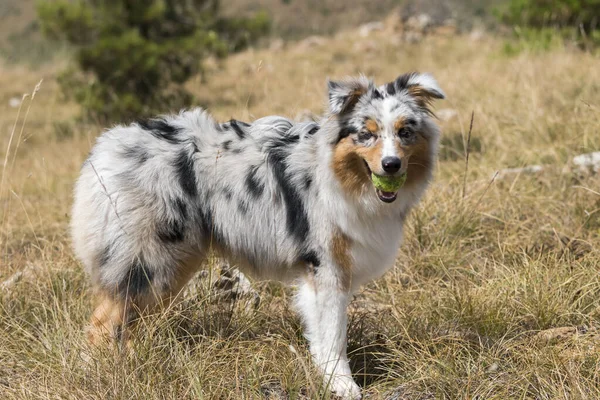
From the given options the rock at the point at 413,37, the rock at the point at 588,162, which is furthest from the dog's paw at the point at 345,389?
the rock at the point at 413,37

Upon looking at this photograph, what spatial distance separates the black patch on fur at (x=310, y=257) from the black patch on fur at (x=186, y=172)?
0.67m

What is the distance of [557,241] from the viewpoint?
4648mm

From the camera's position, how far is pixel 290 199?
3.52 metres

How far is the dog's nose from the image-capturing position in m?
3.05

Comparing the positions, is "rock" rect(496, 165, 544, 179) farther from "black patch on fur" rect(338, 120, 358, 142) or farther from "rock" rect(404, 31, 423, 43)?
"rock" rect(404, 31, 423, 43)

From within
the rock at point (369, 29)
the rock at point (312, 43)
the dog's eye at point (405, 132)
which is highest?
the dog's eye at point (405, 132)

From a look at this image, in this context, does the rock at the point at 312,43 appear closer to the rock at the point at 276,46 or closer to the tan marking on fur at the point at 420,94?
the rock at the point at 276,46

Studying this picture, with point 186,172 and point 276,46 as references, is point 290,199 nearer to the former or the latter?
point 186,172

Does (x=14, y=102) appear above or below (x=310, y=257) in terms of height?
below

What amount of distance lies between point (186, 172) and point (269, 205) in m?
0.49

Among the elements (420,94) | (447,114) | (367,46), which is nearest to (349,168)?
(420,94)

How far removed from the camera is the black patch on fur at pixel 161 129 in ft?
11.6

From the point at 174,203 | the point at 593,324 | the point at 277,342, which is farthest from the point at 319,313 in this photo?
the point at 593,324

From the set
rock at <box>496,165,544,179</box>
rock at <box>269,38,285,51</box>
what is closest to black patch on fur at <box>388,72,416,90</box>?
rock at <box>496,165,544,179</box>
